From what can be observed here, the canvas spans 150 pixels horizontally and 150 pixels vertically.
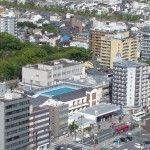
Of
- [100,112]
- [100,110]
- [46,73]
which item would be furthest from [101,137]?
[46,73]

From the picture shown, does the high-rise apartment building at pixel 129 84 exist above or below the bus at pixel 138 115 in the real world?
above

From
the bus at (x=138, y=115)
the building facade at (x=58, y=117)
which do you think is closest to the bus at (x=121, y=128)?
the bus at (x=138, y=115)

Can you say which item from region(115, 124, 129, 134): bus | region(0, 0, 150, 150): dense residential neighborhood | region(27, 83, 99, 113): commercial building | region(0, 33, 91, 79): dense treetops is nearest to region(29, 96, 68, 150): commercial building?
region(0, 0, 150, 150): dense residential neighborhood

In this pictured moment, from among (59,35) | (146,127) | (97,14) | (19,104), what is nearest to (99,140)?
(146,127)

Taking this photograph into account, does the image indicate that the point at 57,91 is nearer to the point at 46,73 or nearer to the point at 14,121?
the point at 46,73

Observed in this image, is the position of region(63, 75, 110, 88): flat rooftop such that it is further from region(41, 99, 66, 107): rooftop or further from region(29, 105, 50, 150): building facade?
region(29, 105, 50, 150): building facade

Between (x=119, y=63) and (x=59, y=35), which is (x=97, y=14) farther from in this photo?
(x=119, y=63)

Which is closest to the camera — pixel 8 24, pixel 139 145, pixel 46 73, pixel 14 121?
pixel 14 121

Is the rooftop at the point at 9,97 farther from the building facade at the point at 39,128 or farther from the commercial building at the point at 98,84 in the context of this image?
the commercial building at the point at 98,84
